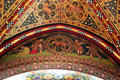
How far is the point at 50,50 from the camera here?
8.70 metres

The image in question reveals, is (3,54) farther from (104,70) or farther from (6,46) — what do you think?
(104,70)

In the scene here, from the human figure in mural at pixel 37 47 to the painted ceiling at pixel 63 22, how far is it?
0.74 feet

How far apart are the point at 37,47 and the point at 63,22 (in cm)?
180

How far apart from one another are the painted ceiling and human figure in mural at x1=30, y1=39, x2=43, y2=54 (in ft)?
0.74

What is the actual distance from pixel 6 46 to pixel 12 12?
55.7 inches

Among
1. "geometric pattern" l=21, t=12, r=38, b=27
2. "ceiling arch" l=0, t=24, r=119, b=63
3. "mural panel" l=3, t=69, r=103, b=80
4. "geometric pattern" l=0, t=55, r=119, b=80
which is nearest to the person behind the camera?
"geometric pattern" l=0, t=55, r=119, b=80

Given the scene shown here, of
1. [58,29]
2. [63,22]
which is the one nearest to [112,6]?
[63,22]

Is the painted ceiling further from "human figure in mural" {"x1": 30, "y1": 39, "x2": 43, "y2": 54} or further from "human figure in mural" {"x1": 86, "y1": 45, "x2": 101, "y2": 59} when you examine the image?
"human figure in mural" {"x1": 30, "y1": 39, "x2": 43, "y2": 54}

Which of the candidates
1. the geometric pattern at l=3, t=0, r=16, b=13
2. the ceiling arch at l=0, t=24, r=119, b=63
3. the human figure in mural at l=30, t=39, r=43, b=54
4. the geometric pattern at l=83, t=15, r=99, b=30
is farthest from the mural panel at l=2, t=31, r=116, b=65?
the geometric pattern at l=3, t=0, r=16, b=13

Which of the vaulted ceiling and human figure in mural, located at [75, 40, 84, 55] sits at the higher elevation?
the vaulted ceiling

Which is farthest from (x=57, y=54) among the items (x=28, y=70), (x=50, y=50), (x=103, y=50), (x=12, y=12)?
(x=12, y=12)

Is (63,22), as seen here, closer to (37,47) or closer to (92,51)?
(37,47)

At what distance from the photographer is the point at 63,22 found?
955 cm

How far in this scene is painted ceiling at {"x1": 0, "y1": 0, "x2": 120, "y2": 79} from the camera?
8.09 meters
